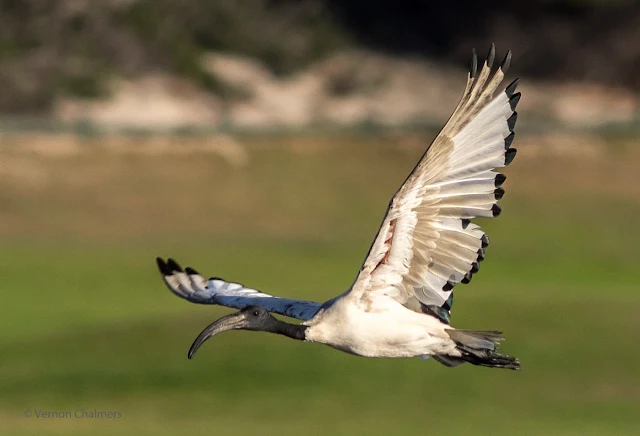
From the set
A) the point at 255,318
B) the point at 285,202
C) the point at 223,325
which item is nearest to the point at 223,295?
the point at 255,318

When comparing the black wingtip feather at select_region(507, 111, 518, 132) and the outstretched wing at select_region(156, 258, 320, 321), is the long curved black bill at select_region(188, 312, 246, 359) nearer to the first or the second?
the outstretched wing at select_region(156, 258, 320, 321)

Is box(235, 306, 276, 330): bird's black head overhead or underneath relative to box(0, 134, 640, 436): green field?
underneath

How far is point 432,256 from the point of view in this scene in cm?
862

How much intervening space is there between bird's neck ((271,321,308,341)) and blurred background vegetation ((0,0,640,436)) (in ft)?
24.5

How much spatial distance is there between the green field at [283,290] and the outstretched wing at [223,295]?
18.4 feet

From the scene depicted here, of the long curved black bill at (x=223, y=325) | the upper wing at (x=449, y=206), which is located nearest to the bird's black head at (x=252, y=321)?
the long curved black bill at (x=223, y=325)

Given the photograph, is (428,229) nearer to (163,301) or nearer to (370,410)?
(370,410)

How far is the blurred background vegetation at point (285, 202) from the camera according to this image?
18.5 meters

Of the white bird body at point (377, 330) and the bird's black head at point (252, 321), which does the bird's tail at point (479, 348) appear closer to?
the white bird body at point (377, 330)

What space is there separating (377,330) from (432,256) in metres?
0.56

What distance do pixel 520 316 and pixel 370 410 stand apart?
4.92 meters

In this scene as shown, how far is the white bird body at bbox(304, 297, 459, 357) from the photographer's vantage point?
329 inches

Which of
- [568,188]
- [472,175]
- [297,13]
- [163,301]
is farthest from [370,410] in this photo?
[297,13]

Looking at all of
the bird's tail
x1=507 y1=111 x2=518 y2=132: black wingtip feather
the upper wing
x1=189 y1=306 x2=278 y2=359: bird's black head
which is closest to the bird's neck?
x1=189 y1=306 x2=278 y2=359: bird's black head
